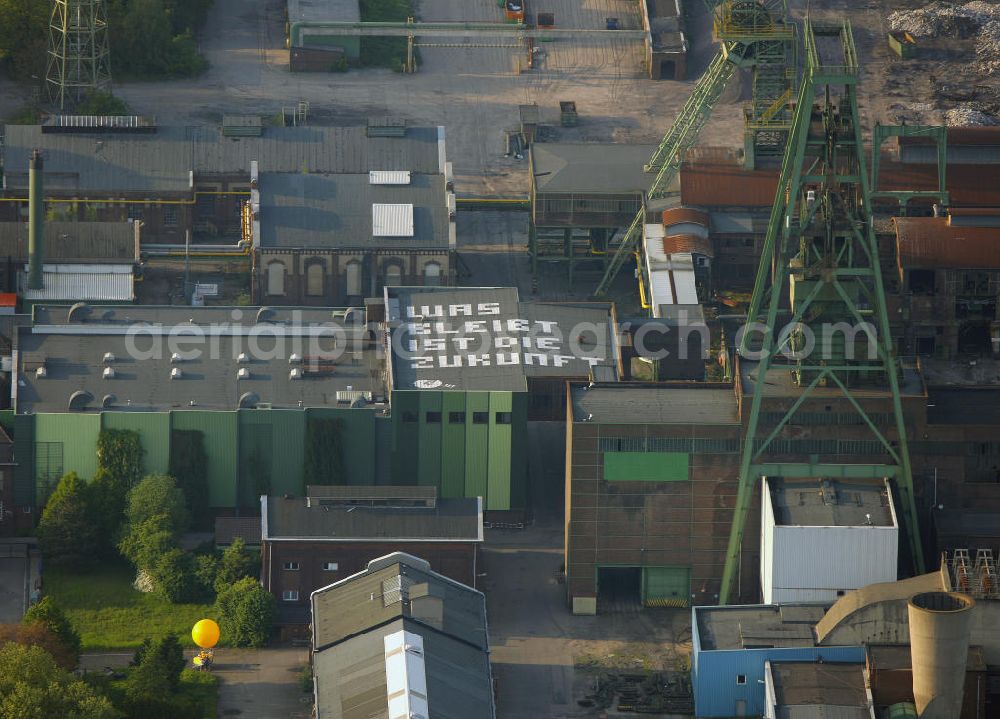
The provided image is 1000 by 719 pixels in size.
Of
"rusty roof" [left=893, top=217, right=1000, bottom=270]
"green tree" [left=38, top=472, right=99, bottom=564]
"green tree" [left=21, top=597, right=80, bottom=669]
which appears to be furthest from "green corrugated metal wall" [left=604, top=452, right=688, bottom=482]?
"rusty roof" [left=893, top=217, right=1000, bottom=270]

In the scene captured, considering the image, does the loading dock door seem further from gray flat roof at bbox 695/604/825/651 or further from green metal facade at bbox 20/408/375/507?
green metal facade at bbox 20/408/375/507

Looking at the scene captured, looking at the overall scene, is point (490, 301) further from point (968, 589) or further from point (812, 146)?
point (968, 589)

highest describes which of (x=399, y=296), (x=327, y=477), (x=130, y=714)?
(x=399, y=296)

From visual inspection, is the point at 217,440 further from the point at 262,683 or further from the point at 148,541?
the point at 262,683

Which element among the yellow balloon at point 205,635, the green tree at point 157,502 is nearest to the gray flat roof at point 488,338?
the green tree at point 157,502

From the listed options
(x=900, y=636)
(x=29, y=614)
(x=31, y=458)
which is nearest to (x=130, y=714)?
(x=29, y=614)

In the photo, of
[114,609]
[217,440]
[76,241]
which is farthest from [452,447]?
[76,241]
